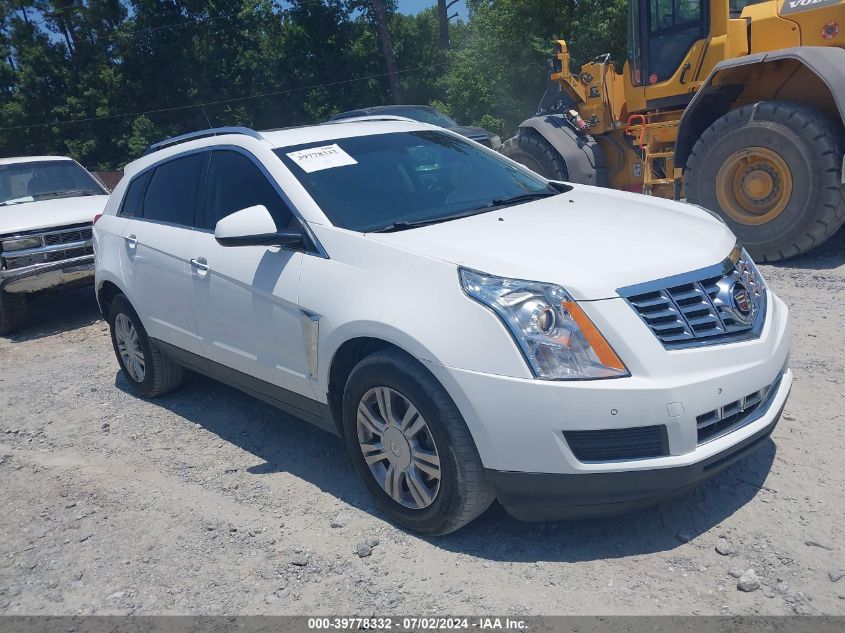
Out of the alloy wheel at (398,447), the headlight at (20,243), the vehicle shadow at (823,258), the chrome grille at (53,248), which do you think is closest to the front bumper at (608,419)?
Answer: the alloy wheel at (398,447)

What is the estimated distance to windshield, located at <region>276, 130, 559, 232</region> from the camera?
391 centimetres

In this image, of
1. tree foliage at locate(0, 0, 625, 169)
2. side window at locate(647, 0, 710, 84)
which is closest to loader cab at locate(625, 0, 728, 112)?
side window at locate(647, 0, 710, 84)

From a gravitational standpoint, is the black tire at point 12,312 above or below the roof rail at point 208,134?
below

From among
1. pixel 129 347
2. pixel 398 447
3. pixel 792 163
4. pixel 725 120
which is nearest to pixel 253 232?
pixel 398 447

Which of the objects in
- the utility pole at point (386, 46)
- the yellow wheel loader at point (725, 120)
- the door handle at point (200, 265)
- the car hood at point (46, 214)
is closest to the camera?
the door handle at point (200, 265)

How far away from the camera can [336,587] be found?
318cm

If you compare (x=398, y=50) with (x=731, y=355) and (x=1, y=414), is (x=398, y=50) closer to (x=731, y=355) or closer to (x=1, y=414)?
(x=1, y=414)

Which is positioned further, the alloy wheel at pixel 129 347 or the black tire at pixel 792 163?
the black tire at pixel 792 163

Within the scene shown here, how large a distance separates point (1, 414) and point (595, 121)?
7.36 m

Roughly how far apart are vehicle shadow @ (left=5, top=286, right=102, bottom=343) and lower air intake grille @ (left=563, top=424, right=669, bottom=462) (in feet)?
23.5

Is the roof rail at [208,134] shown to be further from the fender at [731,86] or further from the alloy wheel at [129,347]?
the fender at [731,86]

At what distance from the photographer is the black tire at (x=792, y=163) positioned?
22.0 feet

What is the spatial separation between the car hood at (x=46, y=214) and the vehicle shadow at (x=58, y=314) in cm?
77

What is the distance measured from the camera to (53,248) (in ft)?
26.8
